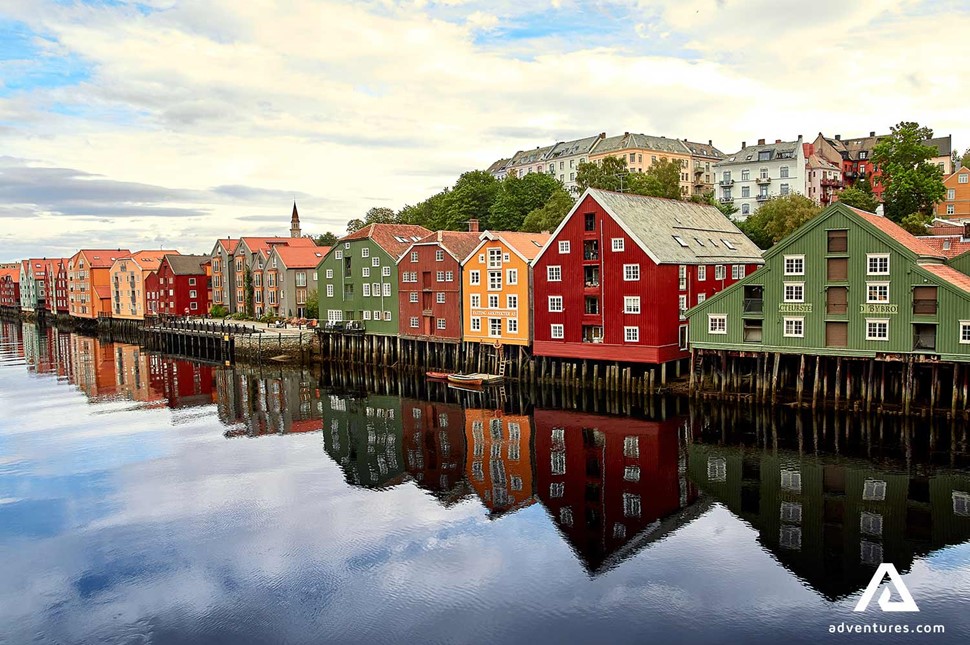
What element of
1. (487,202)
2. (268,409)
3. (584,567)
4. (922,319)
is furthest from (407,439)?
(487,202)

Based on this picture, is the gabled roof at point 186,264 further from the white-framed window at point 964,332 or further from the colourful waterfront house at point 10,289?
the white-framed window at point 964,332

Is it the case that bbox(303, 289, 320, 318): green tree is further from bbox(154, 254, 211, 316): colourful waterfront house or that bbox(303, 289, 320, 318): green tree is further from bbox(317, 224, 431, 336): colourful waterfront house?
bbox(154, 254, 211, 316): colourful waterfront house

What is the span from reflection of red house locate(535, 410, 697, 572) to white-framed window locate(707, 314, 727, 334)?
23.5 feet

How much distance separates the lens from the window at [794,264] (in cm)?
3988

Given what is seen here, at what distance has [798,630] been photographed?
704 inches

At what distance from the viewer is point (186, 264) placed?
107m

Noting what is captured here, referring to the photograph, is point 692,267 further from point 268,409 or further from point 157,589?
point 157,589

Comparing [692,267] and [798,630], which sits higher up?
[692,267]

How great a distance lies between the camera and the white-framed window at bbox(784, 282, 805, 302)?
3991 centimetres

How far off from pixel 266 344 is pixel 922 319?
180 ft

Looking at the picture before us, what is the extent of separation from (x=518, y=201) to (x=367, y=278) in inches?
1284

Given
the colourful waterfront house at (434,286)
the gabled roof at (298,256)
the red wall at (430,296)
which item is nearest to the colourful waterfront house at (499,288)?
the red wall at (430,296)

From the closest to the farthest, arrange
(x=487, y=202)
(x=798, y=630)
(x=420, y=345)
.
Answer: (x=798, y=630) < (x=420, y=345) < (x=487, y=202)

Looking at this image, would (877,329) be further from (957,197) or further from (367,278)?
(957,197)
